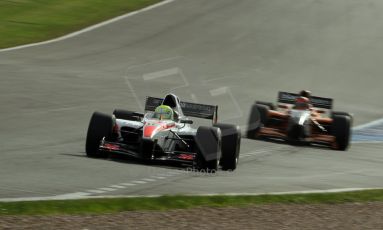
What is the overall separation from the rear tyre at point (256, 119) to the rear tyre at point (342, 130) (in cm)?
166

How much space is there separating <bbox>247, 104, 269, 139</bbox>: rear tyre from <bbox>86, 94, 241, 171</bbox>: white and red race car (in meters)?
4.37

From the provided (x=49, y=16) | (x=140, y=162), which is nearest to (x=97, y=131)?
(x=140, y=162)

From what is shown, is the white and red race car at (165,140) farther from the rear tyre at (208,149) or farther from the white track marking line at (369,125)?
the white track marking line at (369,125)

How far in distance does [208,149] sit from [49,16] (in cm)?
2502

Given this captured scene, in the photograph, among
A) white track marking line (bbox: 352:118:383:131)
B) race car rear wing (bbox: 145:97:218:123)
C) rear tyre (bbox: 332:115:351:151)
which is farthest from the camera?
white track marking line (bbox: 352:118:383:131)

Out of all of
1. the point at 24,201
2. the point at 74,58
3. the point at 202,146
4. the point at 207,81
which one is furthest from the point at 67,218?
the point at 74,58

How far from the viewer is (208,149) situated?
14758 mm

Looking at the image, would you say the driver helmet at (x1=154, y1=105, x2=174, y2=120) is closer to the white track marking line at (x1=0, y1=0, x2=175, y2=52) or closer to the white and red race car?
the white and red race car

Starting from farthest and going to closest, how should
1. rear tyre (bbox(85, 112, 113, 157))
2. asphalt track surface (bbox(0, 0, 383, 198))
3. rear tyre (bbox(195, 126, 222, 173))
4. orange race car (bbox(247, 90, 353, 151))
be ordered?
orange race car (bbox(247, 90, 353, 151)) < rear tyre (bbox(85, 112, 113, 157)) < rear tyre (bbox(195, 126, 222, 173)) < asphalt track surface (bbox(0, 0, 383, 198))

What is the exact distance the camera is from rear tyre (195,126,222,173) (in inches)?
581

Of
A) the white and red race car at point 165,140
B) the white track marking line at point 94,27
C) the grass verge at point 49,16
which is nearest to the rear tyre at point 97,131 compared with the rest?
the white and red race car at point 165,140

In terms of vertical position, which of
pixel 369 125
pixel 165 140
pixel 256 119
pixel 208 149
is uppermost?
pixel 369 125

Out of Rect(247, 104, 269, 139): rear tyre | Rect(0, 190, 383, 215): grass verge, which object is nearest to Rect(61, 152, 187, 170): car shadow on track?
Rect(0, 190, 383, 215): grass verge

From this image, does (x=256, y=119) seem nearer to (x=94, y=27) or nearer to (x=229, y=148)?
(x=229, y=148)
